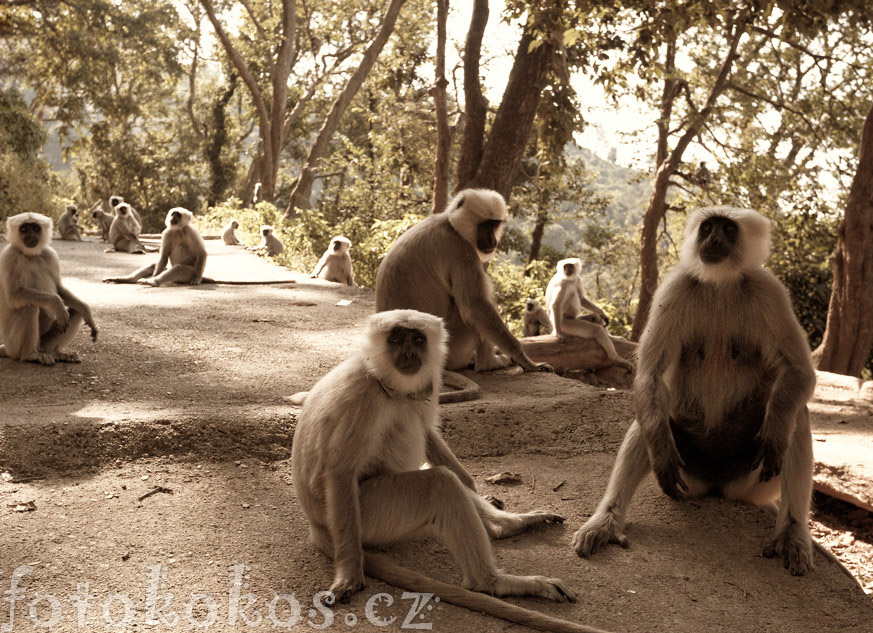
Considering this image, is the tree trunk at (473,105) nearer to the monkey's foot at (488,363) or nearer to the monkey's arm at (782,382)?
the monkey's foot at (488,363)

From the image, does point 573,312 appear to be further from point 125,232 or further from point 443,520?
point 125,232

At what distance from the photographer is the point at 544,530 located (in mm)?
3713

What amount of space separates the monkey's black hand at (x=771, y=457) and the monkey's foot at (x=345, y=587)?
183 cm

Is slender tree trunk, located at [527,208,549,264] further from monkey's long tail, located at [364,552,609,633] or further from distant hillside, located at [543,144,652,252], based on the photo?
distant hillside, located at [543,144,652,252]

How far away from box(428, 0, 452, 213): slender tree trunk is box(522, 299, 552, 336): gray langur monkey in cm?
232

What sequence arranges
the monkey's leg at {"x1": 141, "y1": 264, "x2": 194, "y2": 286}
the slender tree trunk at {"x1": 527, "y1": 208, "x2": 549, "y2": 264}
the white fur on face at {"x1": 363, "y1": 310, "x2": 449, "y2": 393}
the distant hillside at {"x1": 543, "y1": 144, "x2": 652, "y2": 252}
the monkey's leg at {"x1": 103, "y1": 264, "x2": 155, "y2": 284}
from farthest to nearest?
the distant hillside at {"x1": 543, "y1": 144, "x2": 652, "y2": 252} → the slender tree trunk at {"x1": 527, "y1": 208, "x2": 549, "y2": 264} → the monkey's leg at {"x1": 103, "y1": 264, "x2": 155, "y2": 284} → the monkey's leg at {"x1": 141, "y1": 264, "x2": 194, "y2": 286} → the white fur on face at {"x1": 363, "y1": 310, "x2": 449, "y2": 393}

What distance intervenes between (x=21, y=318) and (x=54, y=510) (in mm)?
3152

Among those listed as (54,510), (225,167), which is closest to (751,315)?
(54,510)

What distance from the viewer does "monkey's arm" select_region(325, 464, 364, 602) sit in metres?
2.87

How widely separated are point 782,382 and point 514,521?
135 centimetres

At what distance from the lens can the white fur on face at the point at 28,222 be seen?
6.20 m

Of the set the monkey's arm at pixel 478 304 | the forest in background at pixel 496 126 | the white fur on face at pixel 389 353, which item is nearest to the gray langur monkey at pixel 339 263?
the forest in background at pixel 496 126

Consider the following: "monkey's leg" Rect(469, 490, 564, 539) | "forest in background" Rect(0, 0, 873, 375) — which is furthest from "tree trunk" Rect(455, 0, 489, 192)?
"monkey's leg" Rect(469, 490, 564, 539)

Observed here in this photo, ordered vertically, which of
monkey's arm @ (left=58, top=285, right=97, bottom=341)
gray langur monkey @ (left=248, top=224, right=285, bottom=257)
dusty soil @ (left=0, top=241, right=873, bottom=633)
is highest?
gray langur monkey @ (left=248, top=224, right=285, bottom=257)
